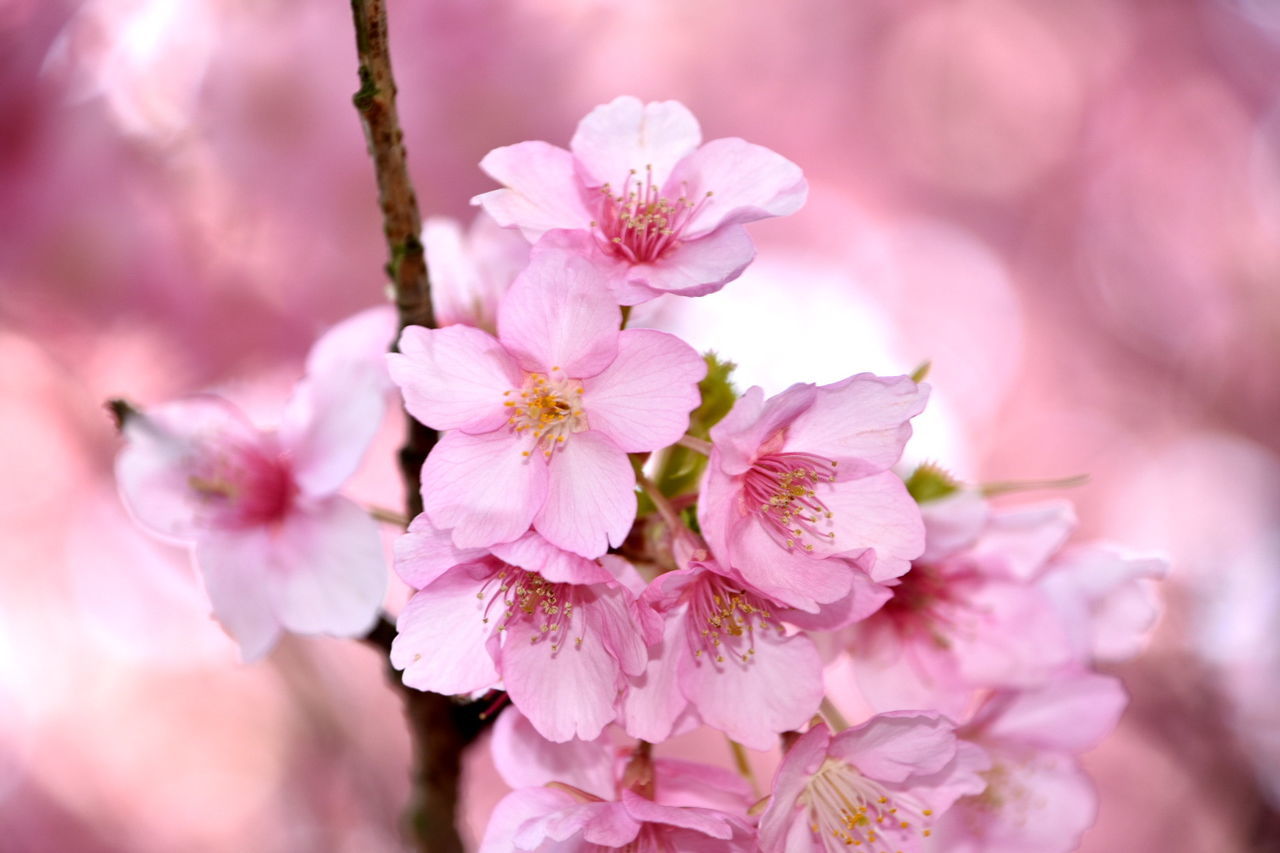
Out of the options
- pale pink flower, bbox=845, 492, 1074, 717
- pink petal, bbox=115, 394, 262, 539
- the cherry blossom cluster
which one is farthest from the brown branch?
pale pink flower, bbox=845, 492, 1074, 717

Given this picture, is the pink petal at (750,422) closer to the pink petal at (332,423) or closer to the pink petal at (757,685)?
the pink petal at (757,685)

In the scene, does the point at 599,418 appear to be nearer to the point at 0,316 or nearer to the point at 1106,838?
the point at 0,316

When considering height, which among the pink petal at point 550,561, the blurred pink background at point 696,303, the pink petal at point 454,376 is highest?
the pink petal at point 454,376

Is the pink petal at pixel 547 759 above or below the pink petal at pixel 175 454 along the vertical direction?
below

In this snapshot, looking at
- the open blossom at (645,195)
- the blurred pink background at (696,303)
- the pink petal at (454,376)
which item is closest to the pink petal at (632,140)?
the open blossom at (645,195)

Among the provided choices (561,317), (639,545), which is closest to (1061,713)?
(639,545)

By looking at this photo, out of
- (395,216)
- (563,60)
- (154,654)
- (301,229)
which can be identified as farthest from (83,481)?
(395,216)

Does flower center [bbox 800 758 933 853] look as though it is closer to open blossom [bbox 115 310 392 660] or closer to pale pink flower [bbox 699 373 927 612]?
pale pink flower [bbox 699 373 927 612]
